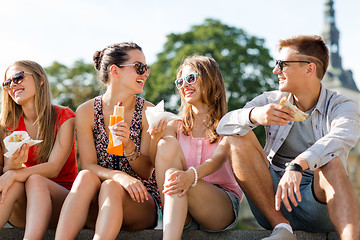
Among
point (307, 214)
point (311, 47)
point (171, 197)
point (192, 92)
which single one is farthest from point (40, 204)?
point (311, 47)

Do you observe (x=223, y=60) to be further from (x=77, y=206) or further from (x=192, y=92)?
(x=77, y=206)

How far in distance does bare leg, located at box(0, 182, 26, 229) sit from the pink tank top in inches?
58.3

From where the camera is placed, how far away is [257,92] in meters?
23.1

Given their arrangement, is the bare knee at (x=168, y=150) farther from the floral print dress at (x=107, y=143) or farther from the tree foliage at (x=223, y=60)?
the tree foliage at (x=223, y=60)

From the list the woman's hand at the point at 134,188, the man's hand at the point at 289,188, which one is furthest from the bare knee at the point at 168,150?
the man's hand at the point at 289,188

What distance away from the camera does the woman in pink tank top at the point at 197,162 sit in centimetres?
356

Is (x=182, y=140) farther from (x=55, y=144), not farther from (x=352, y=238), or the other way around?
(x=352, y=238)

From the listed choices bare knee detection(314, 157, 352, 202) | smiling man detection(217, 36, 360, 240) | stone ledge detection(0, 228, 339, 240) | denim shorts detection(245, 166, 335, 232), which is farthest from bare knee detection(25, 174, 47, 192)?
bare knee detection(314, 157, 352, 202)

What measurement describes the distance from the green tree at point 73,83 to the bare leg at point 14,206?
2377 cm

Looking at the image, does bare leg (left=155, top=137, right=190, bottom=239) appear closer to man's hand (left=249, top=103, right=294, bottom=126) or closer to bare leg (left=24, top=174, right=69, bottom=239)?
man's hand (left=249, top=103, right=294, bottom=126)

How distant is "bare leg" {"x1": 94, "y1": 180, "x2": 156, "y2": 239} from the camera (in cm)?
346

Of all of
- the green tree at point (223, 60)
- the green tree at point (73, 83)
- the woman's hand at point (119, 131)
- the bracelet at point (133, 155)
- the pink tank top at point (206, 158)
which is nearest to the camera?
the woman's hand at point (119, 131)

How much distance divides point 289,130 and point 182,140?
1.01 m

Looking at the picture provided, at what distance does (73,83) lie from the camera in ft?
98.3
